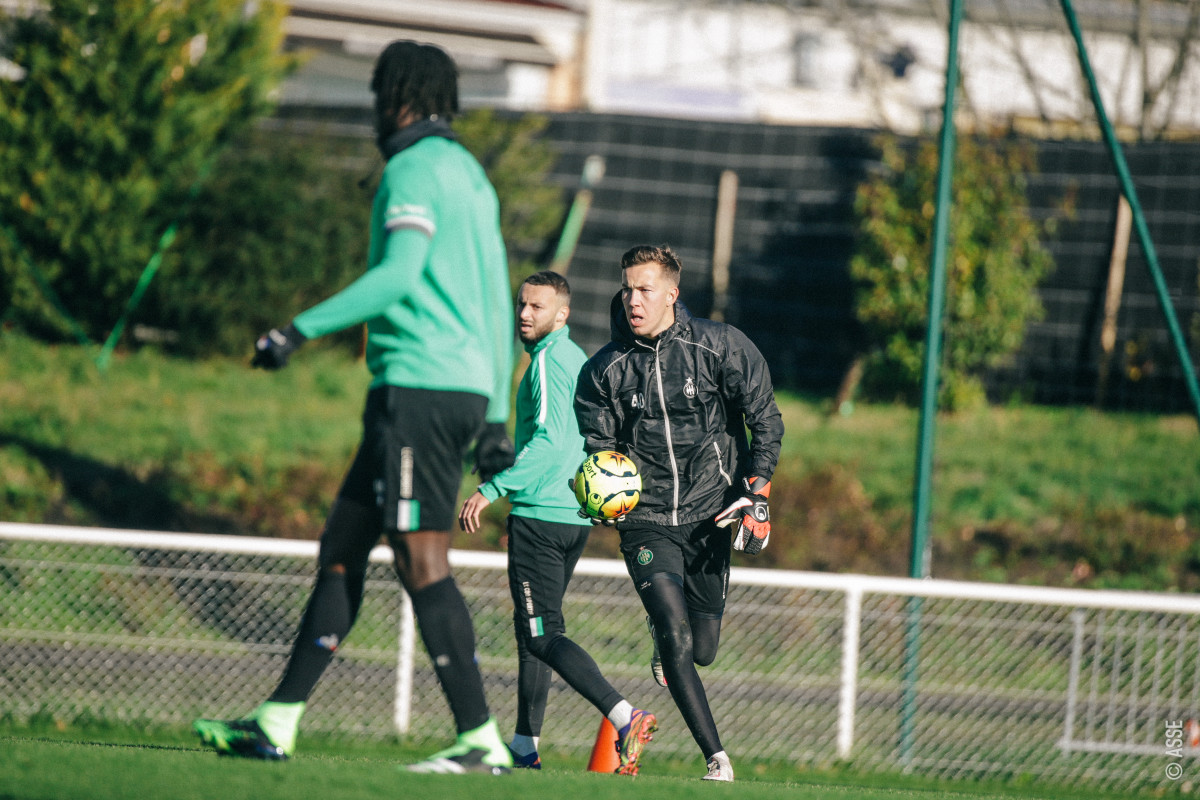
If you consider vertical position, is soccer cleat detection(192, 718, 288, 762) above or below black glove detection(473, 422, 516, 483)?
below

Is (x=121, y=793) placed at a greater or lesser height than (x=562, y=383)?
lesser

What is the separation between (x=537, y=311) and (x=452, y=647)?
A: 1937mm

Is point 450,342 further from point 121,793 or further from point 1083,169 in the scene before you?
point 1083,169

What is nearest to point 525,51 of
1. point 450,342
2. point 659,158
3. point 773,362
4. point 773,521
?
point 659,158

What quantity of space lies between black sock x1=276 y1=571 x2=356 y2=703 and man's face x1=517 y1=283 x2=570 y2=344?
175cm

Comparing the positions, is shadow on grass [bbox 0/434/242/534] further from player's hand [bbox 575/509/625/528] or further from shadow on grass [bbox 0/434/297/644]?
player's hand [bbox 575/509/625/528]

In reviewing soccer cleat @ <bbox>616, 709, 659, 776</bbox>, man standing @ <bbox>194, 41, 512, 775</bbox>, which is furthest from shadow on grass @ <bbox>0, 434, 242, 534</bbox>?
man standing @ <bbox>194, 41, 512, 775</bbox>

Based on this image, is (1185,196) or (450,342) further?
(1185,196)

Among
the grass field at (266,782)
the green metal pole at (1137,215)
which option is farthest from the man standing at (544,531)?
the green metal pole at (1137,215)

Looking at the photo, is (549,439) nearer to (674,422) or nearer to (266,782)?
(674,422)

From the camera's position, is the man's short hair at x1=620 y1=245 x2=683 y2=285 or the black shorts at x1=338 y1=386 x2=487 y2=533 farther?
the man's short hair at x1=620 y1=245 x2=683 y2=285

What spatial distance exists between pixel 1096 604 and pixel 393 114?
5255 mm

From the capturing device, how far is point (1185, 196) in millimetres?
12273

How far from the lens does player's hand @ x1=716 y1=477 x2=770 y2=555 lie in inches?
177
